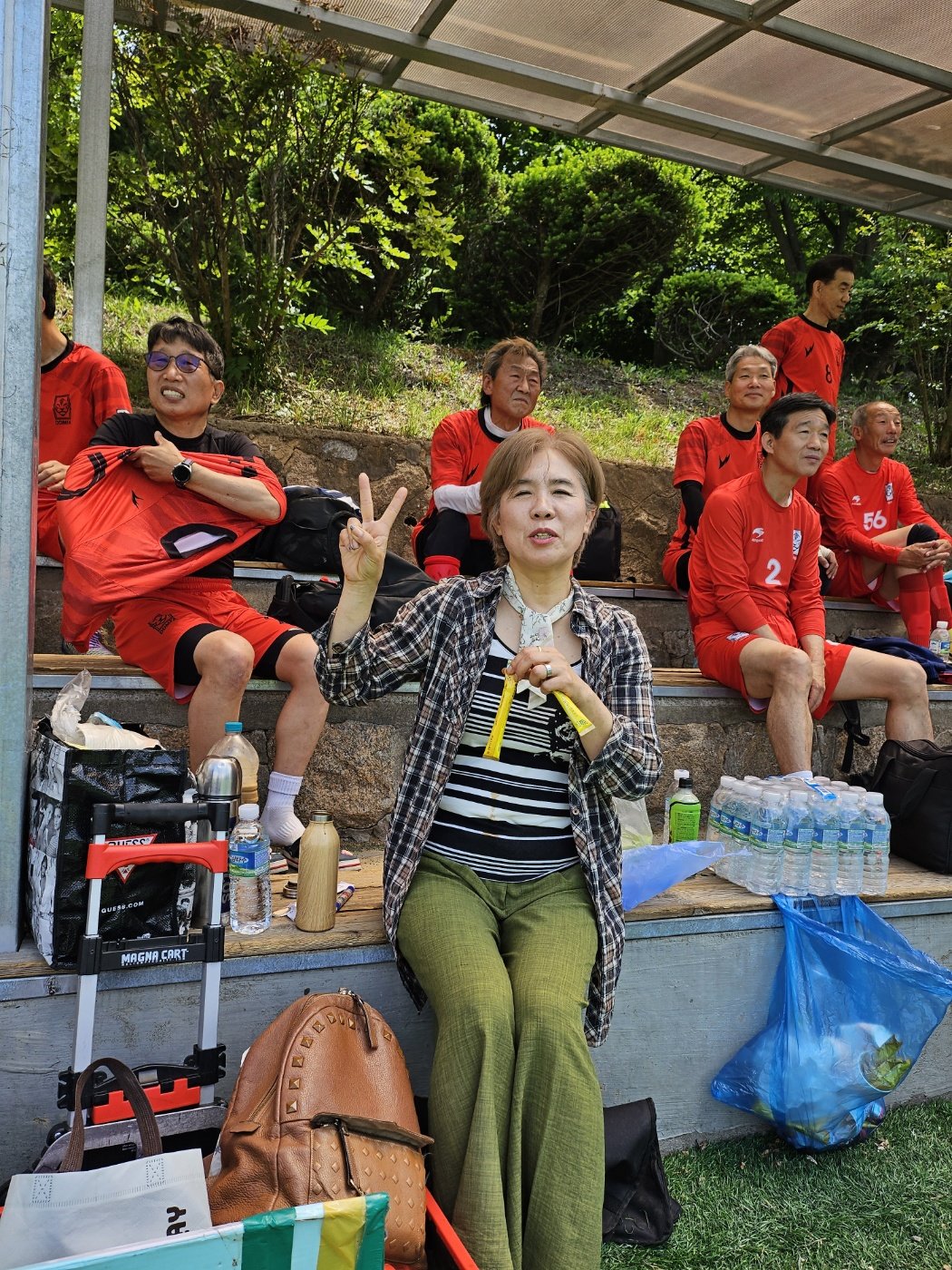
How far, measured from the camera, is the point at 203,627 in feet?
10.3

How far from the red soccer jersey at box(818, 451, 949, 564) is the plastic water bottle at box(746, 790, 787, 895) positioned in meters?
2.72

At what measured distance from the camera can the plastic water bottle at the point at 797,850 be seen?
3.06 metres

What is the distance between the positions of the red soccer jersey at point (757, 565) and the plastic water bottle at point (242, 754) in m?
2.08

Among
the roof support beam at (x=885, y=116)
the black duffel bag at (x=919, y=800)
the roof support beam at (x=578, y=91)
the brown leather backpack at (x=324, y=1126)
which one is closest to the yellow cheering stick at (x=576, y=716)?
the brown leather backpack at (x=324, y=1126)

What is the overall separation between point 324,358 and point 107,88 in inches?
131

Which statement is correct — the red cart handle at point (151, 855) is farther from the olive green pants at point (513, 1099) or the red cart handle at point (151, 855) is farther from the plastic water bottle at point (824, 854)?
the plastic water bottle at point (824, 854)

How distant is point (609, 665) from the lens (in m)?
2.47

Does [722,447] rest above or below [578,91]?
below

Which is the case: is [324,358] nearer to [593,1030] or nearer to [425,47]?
[425,47]

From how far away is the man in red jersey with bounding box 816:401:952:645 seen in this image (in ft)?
17.2

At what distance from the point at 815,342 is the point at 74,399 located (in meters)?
4.20

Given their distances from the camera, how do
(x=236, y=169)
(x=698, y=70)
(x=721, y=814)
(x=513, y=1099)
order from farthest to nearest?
1. (x=236, y=169)
2. (x=698, y=70)
3. (x=721, y=814)
4. (x=513, y=1099)

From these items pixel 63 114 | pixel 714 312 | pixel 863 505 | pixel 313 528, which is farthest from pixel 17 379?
pixel 714 312

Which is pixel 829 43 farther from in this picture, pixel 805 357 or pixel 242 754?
pixel 242 754
